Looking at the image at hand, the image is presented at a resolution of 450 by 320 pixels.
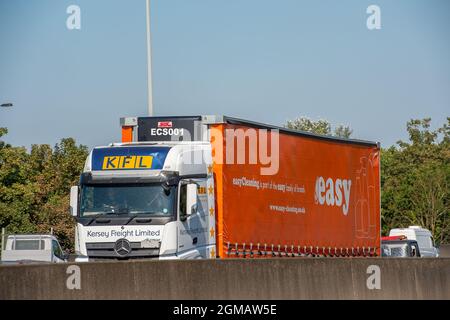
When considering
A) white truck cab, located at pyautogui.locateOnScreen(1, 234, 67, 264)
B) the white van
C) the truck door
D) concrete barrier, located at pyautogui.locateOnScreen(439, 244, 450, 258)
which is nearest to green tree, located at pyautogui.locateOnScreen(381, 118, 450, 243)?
concrete barrier, located at pyautogui.locateOnScreen(439, 244, 450, 258)

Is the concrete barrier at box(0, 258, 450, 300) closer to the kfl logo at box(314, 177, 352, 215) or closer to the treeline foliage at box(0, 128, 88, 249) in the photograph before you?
the kfl logo at box(314, 177, 352, 215)

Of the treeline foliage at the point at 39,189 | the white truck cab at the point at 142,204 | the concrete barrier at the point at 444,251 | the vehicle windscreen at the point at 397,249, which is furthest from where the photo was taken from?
the treeline foliage at the point at 39,189

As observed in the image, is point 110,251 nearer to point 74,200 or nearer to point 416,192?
point 74,200

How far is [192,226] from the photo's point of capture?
23.2m

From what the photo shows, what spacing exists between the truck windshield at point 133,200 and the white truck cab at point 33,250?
16.4 meters

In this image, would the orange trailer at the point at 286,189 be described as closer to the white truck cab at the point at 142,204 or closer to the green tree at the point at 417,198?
the white truck cab at the point at 142,204

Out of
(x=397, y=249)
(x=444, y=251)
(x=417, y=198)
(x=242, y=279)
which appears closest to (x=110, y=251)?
(x=242, y=279)

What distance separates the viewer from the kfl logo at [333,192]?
2777 cm

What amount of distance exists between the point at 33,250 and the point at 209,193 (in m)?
18.3

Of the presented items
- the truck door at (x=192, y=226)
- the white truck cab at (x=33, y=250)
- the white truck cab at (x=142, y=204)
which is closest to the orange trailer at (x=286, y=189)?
the truck door at (x=192, y=226)

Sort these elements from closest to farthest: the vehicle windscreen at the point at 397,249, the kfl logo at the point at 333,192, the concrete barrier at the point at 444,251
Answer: the kfl logo at the point at 333,192 → the vehicle windscreen at the point at 397,249 → the concrete barrier at the point at 444,251
